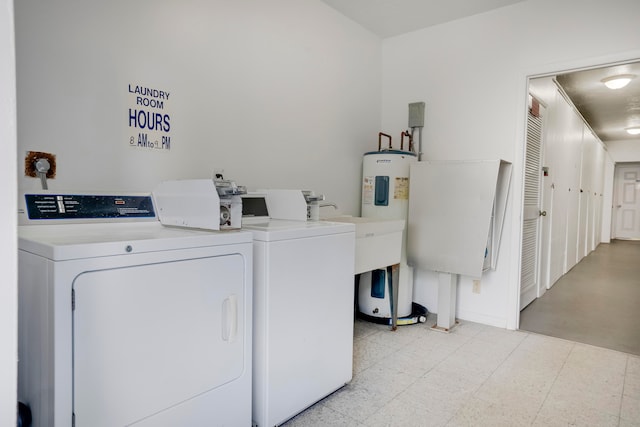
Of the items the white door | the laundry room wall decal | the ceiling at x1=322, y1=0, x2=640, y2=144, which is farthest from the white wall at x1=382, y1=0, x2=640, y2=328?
the white door

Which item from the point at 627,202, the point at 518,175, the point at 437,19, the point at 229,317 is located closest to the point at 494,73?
the point at 437,19

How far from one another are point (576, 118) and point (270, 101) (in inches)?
210

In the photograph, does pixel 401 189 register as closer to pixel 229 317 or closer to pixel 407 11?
pixel 407 11

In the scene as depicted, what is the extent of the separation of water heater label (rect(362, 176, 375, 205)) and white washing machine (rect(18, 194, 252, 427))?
6.79 ft

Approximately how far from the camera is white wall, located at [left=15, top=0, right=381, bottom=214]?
1848 mm

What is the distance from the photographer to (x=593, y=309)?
4.09 metres

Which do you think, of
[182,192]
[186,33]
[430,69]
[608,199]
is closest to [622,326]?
[430,69]

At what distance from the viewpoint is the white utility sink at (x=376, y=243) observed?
2846 mm

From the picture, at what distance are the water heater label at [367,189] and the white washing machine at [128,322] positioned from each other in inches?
81.5

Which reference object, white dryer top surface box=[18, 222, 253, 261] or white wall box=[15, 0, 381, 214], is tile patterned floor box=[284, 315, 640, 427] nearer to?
white dryer top surface box=[18, 222, 253, 261]

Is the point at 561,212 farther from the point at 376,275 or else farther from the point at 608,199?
the point at 608,199

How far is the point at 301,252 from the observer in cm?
195

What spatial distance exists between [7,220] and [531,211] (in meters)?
4.26

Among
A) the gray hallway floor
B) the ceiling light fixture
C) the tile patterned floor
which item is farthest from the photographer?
the ceiling light fixture
